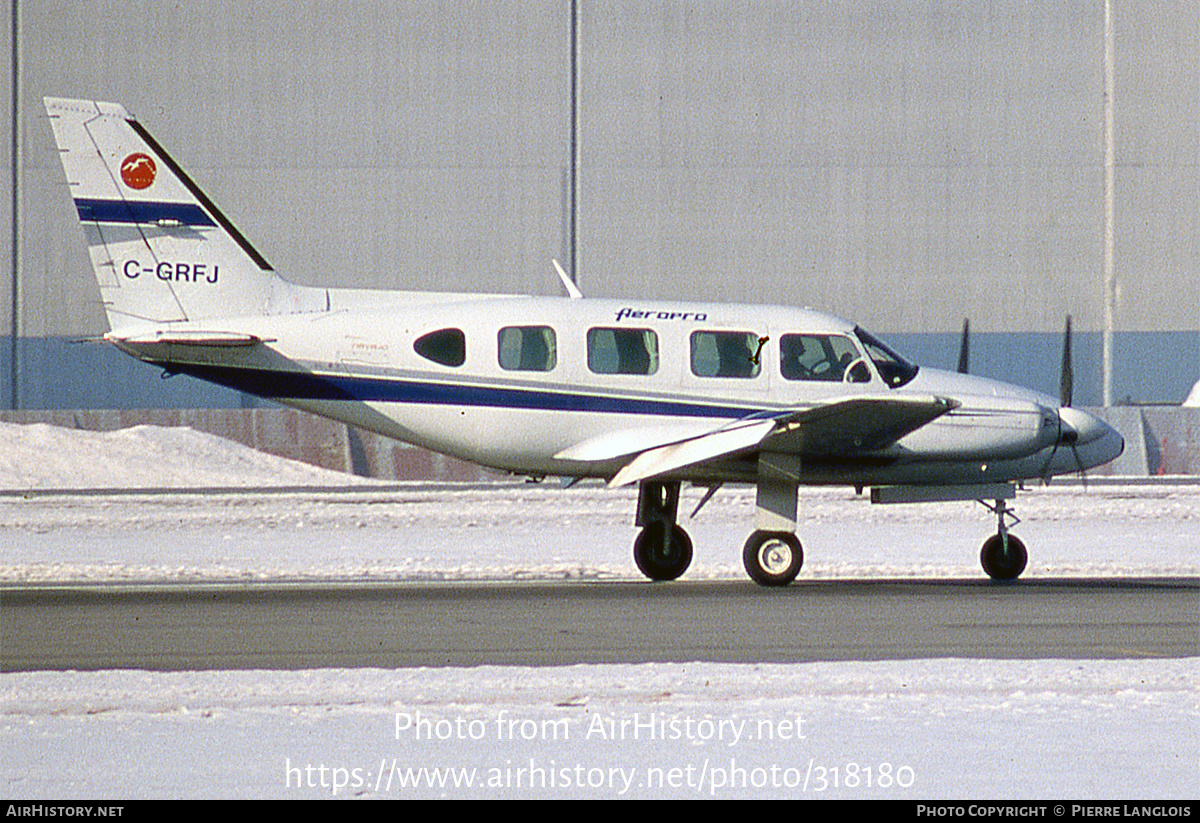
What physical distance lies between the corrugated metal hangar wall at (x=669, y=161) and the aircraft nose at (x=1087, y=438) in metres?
18.9

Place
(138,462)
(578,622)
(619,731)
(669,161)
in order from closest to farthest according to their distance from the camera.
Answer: (619,731)
(578,622)
(138,462)
(669,161)

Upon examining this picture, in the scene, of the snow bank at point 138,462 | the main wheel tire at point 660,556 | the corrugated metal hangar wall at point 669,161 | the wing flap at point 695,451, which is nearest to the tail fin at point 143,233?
the wing flap at point 695,451

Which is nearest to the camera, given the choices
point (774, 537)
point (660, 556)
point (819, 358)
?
point (774, 537)

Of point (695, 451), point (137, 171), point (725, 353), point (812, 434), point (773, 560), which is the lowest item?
point (773, 560)

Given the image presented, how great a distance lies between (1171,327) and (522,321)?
23.8 metres

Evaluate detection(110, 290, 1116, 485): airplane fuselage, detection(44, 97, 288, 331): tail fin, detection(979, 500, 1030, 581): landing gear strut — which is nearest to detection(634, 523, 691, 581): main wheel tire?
detection(110, 290, 1116, 485): airplane fuselage

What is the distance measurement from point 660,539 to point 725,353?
2.00 metres

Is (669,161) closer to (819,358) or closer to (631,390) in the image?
(819,358)

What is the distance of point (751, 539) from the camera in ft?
51.4

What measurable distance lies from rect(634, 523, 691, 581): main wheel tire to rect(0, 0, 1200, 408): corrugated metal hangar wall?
63.3ft

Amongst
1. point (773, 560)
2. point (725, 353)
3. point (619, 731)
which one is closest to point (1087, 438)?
point (773, 560)

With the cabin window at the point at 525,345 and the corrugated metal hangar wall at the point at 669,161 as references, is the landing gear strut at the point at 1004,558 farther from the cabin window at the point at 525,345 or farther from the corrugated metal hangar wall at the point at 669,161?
the corrugated metal hangar wall at the point at 669,161

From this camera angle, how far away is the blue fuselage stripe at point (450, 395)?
1602 cm

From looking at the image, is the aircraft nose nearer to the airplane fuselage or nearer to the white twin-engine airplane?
the white twin-engine airplane
